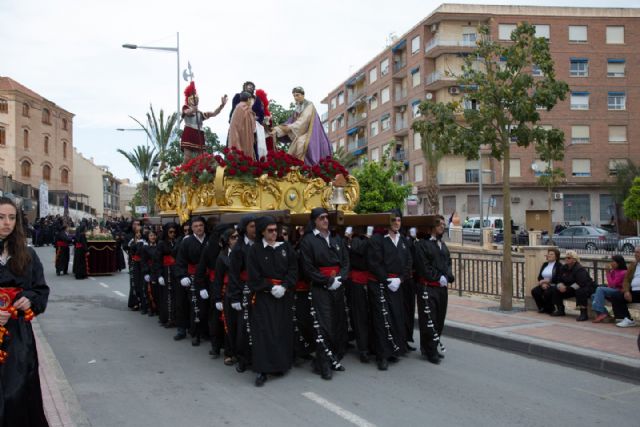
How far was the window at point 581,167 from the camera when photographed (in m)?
43.9

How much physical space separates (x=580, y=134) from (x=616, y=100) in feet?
12.5

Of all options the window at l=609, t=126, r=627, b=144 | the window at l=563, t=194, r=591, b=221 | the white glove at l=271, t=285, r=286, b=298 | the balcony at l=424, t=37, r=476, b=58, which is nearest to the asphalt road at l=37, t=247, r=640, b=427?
the white glove at l=271, t=285, r=286, b=298

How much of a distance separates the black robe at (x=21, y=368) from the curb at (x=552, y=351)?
618 cm

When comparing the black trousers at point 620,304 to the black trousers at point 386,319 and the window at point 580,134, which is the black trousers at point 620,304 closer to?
the black trousers at point 386,319

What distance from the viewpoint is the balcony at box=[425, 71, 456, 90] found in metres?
43.2

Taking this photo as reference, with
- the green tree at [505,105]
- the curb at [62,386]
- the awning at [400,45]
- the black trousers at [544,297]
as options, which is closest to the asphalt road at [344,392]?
the curb at [62,386]

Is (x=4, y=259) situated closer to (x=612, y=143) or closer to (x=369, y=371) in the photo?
(x=369, y=371)

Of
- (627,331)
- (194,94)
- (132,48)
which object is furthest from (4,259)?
(132,48)

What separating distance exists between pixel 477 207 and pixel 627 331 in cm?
3657

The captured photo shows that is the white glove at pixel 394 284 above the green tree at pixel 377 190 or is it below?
below

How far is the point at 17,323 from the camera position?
4.01 metres

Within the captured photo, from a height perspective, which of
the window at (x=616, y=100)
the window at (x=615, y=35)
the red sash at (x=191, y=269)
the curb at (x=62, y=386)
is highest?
the window at (x=615, y=35)

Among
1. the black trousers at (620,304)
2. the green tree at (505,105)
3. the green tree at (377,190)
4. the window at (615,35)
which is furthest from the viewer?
the window at (615,35)

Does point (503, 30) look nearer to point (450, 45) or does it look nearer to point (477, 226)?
point (450, 45)
